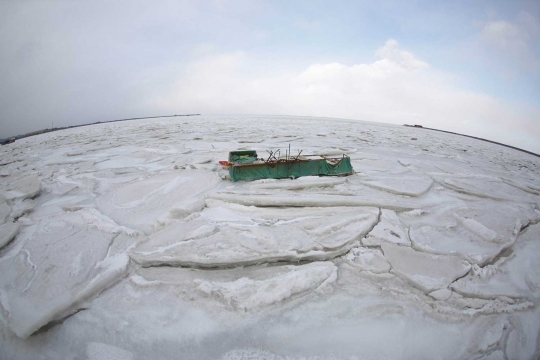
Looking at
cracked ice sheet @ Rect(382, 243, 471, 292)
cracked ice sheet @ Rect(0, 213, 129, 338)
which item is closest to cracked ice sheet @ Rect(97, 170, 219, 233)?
cracked ice sheet @ Rect(0, 213, 129, 338)

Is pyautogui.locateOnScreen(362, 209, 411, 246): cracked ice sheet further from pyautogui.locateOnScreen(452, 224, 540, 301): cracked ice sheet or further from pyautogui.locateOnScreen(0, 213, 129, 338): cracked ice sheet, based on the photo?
pyautogui.locateOnScreen(0, 213, 129, 338): cracked ice sheet

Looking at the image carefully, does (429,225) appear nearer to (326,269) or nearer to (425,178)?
(326,269)

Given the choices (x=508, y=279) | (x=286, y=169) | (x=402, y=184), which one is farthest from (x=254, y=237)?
(x=402, y=184)

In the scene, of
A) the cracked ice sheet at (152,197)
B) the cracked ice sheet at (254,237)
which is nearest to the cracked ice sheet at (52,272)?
the cracked ice sheet at (254,237)

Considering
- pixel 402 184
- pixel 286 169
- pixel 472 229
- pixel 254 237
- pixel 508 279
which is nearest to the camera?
pixel 508 279

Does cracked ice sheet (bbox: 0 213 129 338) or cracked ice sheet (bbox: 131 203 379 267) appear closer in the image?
cracked ice sheet (bbox: 0 213 129 338)

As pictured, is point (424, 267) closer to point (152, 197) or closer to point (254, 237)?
point (254, 237)
